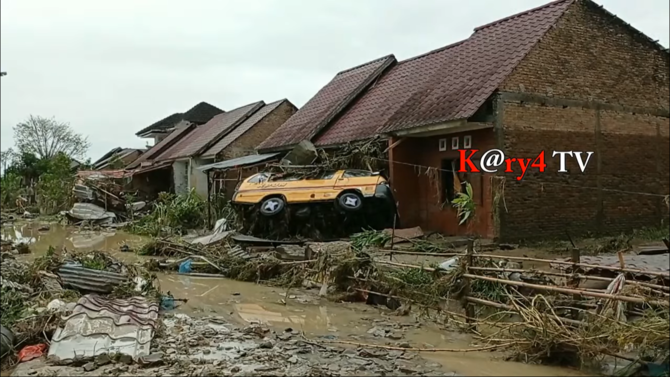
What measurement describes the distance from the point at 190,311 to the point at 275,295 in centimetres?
159

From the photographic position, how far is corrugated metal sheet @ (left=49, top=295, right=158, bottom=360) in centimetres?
631

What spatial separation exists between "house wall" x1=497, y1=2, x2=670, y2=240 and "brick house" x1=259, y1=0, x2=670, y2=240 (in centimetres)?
3

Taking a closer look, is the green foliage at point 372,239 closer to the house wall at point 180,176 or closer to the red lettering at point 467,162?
the red lettering at point 467,162

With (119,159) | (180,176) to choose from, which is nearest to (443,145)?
(180,176)

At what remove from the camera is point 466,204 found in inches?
547

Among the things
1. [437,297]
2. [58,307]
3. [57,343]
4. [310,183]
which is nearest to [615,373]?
[437,297]

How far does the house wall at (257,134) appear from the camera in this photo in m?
27.4

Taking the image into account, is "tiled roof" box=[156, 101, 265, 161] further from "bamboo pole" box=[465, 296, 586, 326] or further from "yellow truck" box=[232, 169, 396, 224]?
"bamboo pole" box=[465, 296, 586, 326]

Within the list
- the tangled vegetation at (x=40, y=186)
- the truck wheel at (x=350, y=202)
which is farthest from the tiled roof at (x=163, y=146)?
the truck wheel at (x=350, y=202)

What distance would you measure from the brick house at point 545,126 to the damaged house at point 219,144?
1154 cm

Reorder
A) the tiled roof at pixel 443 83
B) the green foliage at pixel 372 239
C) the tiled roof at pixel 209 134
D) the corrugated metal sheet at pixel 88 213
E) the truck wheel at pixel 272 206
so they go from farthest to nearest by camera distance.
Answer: the tiled roof at pixel 209 134, the corrugated metal sheet at pixel 88 213, the truck wheel at pixel 272 206, the tiled roof at pixel 443 83, the green foliage at pixel 372 239

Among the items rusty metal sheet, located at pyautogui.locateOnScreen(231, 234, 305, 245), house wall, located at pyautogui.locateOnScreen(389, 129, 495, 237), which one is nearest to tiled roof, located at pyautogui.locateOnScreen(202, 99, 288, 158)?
rusty metal sheet, located at pyautogui.locateOnScreen(231, 234, 305, 245)

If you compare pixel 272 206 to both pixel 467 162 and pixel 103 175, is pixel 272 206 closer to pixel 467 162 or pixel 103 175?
pixel 467 162

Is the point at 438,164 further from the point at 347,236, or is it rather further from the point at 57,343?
the point at 57,343
